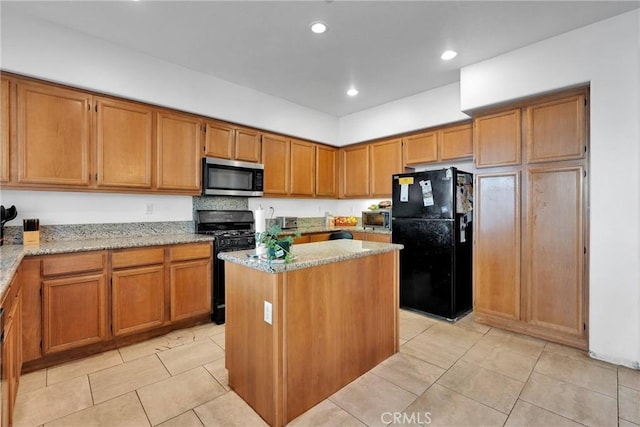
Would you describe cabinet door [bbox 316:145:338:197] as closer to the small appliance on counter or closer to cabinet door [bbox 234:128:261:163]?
cabinet door [bbox 234:128:261:163]

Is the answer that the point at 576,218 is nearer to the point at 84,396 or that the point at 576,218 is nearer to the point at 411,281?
the point at 411,281

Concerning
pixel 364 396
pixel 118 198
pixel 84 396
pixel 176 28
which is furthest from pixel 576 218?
pixel 118 198

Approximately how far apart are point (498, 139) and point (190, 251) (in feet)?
11.0

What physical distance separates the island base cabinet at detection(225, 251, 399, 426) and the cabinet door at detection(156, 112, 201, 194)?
1.74 m

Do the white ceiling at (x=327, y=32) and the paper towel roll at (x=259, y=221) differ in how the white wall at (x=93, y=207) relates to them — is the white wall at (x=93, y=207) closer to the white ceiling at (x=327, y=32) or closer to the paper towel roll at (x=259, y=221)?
the white ceiling at (x=327, y=32)

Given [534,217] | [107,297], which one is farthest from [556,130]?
[107,297]

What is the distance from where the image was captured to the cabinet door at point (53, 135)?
251 centimetres

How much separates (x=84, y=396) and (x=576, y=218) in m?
4.07

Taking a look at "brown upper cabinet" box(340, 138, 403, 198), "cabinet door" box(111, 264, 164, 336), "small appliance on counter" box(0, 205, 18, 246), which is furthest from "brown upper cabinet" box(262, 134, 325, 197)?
"small appliance on counter" box(0, 205, 18, 246)

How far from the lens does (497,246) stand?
3.18 meters

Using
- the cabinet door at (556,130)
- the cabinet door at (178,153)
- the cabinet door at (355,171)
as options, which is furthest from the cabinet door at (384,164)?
the cabinet door at (178,153)

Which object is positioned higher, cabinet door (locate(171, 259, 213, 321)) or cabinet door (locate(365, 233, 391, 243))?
cabinet door (locate(365, 233, 391, 243))

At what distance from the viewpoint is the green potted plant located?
1.78 metres

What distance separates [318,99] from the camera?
434 cm
